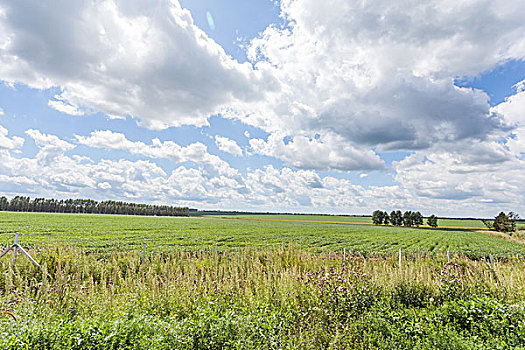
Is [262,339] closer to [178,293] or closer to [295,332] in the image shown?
[295,332]

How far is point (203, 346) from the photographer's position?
144 inches

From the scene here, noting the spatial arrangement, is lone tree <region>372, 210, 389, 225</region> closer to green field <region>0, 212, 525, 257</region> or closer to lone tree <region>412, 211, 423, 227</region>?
lone tree <region>412, 211, 423, 227</region>

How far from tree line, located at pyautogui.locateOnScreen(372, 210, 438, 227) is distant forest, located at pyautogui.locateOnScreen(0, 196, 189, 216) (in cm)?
9758

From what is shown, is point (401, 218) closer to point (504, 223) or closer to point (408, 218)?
point (408, 218)

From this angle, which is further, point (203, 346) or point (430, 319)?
point (430, 319)

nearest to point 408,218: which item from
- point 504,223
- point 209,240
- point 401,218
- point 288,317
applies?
point 401,218

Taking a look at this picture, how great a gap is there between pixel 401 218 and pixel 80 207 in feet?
460

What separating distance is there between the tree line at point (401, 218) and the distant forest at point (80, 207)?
9758 cm

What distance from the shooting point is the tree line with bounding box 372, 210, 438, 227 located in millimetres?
95188

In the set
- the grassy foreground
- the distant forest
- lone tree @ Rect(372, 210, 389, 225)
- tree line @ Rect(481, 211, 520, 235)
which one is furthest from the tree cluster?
the distant forest

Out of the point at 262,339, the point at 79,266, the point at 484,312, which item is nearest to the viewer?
the point at 262,339

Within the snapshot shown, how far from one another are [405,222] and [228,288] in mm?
106541

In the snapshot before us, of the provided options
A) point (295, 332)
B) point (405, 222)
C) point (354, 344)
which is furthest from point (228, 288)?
point (405, 222)

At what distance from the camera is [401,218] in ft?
327
